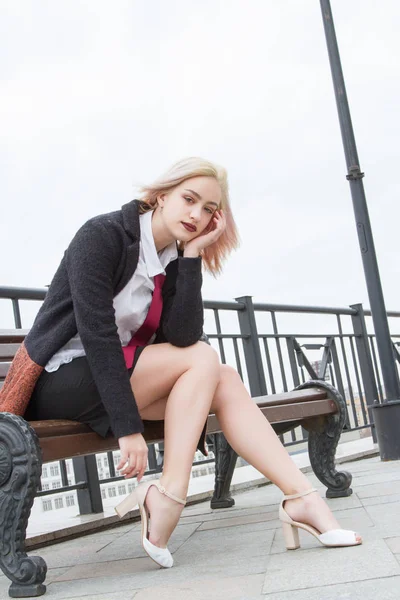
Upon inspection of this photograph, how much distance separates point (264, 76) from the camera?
25.0 ft

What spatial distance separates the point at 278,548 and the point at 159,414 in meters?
0.60

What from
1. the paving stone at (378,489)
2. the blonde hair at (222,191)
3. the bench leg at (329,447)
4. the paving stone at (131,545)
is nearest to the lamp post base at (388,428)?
the paving stone at (378,489)

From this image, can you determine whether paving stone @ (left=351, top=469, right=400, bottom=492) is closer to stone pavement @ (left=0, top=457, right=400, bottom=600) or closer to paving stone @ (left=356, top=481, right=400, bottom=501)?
paving stone @ (left=356, top=481, right=400, bottom=501)

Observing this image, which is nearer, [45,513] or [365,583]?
[365,583]

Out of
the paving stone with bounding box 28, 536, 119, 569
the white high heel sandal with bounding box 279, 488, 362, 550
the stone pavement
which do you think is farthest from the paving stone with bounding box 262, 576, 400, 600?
the paving stone with bounding box 28, 536, 119, 569

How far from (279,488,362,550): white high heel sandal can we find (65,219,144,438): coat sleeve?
57 cm

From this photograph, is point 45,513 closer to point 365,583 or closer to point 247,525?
point 247,525

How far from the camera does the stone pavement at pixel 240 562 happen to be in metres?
1.93

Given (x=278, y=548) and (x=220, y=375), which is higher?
(x=220, y=375)

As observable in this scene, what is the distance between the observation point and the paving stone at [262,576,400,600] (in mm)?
1708

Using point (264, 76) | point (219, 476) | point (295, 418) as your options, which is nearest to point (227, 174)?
point (295, 418)

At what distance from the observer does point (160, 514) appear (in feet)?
8.02

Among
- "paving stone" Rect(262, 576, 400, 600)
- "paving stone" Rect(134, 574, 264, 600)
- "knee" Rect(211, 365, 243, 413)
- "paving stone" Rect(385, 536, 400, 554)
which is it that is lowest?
"paving stone" Rect(385, 536, 400, 554)

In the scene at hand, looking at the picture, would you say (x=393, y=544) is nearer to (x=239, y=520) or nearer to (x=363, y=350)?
(x=239, y=520)
